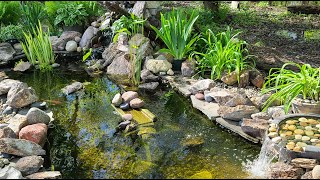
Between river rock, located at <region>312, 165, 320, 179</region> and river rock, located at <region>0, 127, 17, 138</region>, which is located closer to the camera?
river rock, located at <region>312, 165, 320, 179</region>

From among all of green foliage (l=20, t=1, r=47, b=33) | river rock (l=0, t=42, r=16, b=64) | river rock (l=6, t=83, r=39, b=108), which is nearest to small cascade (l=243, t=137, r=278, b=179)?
river rock (l=6, t=83, r=39, b=108)

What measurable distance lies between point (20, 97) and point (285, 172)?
315 cm

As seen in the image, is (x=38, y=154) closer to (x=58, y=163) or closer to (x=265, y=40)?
(x=58, y=163)

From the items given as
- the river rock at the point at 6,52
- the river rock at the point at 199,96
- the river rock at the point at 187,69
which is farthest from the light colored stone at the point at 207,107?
the river rock at the point at 6,52

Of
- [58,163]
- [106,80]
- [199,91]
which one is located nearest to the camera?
[58,163]

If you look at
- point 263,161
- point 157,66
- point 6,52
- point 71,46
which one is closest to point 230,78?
point 157,66

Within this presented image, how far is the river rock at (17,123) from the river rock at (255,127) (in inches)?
89.7

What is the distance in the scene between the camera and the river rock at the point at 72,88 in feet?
19.5

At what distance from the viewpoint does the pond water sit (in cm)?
383

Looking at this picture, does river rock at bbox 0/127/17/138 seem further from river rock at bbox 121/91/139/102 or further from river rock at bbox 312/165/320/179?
river rock at bbox 312/165/320/179

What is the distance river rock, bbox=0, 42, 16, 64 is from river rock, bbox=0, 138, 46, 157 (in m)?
3.53

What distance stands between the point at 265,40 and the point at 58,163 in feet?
14.7

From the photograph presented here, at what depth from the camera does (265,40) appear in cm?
727

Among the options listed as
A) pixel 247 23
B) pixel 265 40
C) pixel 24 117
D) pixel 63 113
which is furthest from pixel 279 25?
pixel 24 117
